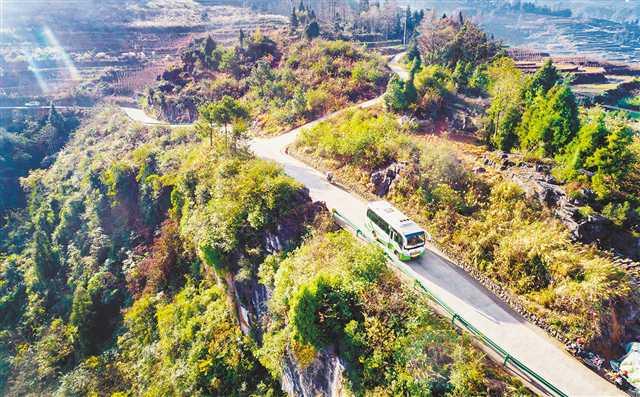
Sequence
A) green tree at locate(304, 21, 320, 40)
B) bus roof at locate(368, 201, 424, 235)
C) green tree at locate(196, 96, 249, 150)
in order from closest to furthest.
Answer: bus roof at locate(368, 201, 424, 235) < green tree at locate(196, 96, 249, 150) < green tree at locate(304, 21, 320, 40)

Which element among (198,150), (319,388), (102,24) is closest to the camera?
(319,388)

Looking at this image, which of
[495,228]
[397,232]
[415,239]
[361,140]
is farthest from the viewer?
[361,140]

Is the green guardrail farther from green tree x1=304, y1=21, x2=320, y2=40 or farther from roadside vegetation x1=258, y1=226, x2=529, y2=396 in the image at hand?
green tree x1=304, y1=21, x2=320, y2=40

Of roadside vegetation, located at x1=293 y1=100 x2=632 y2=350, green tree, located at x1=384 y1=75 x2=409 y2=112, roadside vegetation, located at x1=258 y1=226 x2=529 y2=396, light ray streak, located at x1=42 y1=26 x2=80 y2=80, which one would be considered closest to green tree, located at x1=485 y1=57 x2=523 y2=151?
roadside vegetation, located at x1=293 y1=100 x2=632 y2=350

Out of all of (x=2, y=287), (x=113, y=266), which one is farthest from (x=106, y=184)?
(x=2, y=287)

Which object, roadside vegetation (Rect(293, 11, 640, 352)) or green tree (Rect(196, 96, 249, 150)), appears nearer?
roadside vegetation (Rect(293, 11, 640, 352))

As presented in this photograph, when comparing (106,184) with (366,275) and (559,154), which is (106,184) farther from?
(559,154)

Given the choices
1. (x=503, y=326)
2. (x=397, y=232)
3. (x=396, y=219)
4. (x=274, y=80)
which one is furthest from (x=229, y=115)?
(x=503, y=326)

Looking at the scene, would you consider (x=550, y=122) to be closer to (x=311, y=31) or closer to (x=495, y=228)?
(x=495, y=228)
